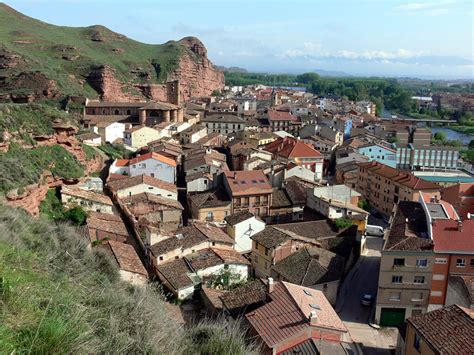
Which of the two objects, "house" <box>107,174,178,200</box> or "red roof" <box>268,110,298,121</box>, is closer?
"house" <box>107,174,178,200</box>

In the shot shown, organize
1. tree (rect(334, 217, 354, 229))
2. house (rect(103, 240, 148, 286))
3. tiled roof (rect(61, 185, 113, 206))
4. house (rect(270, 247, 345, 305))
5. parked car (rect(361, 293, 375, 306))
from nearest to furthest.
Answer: house (rect(103, 240, 148, 286)) < house (rect(270, 247, 345, 305)) < parked car (rect(361, 293, 375, 306)) < tiled roof (rect(61, 185, 113, 206)) < tree (rect(334, 217, 354, 229))

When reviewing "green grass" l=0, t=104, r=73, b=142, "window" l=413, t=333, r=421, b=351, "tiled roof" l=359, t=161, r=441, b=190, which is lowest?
"window" l=413, t=333, r=421, b=351

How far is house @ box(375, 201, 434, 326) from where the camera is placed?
18.8 metres

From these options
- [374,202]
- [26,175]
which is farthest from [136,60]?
[26,175]

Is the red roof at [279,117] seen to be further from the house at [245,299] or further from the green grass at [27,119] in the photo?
the house at [245,299]

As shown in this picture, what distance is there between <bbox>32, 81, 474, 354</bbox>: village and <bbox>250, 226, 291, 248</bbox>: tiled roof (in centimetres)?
6

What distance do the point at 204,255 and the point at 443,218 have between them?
11.3 metres

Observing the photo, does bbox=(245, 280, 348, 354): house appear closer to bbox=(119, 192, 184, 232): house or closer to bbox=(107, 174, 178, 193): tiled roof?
bbox=(119, 192, 184, 232): house

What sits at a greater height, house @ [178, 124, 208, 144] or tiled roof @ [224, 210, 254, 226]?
house @ [178, 124, 208, 144]

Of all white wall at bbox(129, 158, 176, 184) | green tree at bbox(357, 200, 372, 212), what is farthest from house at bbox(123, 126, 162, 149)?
green tree at bbox(357, 200, 372, 212)

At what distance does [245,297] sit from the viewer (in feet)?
54.3

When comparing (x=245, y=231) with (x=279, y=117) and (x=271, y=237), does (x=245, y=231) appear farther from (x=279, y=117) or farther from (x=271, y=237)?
(x=279, y=117)

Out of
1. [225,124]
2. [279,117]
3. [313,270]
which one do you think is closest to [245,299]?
[313,270]

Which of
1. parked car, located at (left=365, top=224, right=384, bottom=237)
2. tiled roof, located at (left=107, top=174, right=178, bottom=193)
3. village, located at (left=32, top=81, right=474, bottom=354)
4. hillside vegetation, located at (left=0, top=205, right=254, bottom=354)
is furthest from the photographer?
parked car, located at (left=365, top=224, right=384, bottom=237)
